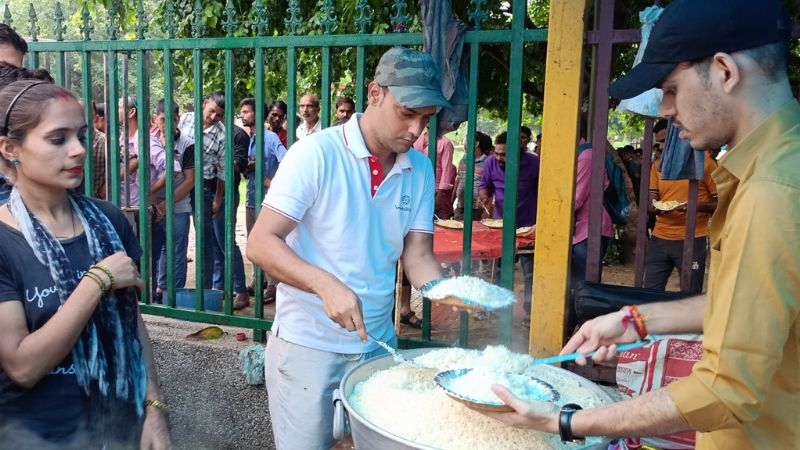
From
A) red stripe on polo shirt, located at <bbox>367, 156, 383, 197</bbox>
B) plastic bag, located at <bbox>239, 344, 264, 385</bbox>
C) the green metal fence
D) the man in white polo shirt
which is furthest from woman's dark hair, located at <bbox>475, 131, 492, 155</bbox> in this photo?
red stripe on polo shirt, located at <bbox>367, 156, 383, 197</bbox>

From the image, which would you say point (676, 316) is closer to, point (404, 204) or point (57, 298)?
point (404, 204)

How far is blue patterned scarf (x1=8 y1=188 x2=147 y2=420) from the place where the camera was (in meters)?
1.83

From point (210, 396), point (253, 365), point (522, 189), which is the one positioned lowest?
point (210, 396)

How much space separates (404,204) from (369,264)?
0.28m

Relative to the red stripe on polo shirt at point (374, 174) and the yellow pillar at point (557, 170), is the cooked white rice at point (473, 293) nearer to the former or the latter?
the red stripe on polo shirt at point (374, 174)

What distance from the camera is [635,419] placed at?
138 cm

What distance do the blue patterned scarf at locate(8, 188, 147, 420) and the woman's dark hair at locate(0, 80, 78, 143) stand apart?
0.19m

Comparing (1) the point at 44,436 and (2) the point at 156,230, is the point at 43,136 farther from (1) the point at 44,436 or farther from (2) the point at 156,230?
(2) the point at 156,230

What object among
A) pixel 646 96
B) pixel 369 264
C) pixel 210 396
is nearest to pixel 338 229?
pixel 369 264

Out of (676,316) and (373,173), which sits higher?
(373,173)

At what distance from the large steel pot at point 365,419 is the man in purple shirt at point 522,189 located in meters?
3.71

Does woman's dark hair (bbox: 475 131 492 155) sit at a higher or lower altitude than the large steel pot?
higher

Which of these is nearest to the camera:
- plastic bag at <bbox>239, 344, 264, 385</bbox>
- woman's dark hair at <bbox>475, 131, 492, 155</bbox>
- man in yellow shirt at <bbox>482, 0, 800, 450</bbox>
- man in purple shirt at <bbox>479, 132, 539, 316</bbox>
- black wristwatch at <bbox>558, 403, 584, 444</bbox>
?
man in yellow shirt at <bbox>482, 0, 800, 450</bbox>

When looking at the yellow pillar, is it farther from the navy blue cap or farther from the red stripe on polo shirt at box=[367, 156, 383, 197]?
the navy blue cap
